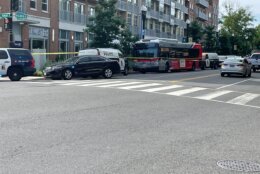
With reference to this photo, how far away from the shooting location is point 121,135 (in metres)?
8.66

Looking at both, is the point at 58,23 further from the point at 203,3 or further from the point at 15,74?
the point at 203,3

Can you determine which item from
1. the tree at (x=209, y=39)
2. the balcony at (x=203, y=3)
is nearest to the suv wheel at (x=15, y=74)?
the tree at (x=209, y=39)

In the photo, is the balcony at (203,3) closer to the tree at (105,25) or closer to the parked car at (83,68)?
the tree at (105,25)

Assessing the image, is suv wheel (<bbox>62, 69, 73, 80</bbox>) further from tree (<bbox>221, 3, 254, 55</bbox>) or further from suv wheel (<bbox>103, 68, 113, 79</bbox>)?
tree (<bbox>221, 3, 254, 55</bbox>)

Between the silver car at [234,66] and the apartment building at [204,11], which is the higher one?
the apartment building at [204,11]

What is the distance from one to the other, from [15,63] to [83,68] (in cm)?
480

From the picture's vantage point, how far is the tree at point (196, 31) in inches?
2778

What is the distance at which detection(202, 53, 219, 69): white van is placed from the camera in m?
53.0

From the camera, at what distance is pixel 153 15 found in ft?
221

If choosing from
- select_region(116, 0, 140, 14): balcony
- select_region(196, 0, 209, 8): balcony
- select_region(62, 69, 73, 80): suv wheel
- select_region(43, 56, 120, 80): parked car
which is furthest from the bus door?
select_region(196, 0, 209, 8): balcony

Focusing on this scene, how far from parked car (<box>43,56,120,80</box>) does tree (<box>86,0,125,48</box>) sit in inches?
348

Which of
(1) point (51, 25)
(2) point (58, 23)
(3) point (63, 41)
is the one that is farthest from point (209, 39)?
(1) point (51, 25)

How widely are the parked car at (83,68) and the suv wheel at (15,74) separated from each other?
80.4 inches

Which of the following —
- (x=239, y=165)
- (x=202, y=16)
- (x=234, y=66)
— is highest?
(x=202, y=16)
